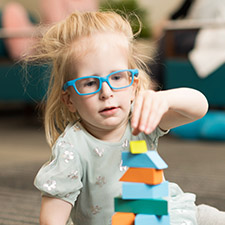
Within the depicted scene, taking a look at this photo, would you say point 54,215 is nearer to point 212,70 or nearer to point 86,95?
point 86,95

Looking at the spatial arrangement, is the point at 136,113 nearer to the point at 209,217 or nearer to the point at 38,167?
the point at 209,217

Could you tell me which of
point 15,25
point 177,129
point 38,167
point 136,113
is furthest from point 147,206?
point 15,25

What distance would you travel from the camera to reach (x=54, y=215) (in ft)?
2.28

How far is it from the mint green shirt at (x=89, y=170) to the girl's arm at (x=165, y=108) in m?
0.09

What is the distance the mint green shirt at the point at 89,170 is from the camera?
0.71m

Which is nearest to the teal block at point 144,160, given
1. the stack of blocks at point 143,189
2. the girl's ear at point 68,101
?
the stack of blocks at point 143,189

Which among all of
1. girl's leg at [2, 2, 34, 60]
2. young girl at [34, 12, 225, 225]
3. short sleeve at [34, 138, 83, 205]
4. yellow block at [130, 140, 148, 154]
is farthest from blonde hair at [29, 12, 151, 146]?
girl's leg at [2, 2, 34, 60]

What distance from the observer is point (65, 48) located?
Result: 29.8 inches

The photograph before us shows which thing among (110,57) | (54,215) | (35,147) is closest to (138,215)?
(54,215)

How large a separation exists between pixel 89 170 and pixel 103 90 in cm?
14

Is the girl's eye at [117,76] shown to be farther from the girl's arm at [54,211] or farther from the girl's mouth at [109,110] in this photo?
the girl's arm at [54,211]

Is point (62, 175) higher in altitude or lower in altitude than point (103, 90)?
lower

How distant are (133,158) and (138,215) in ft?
0.25

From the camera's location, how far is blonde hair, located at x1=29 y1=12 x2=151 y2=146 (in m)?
0.75
